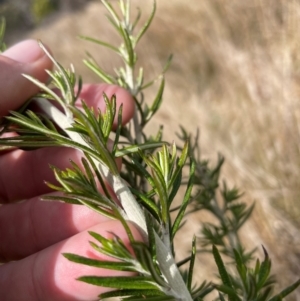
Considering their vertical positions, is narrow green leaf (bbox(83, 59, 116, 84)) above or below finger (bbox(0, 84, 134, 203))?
above

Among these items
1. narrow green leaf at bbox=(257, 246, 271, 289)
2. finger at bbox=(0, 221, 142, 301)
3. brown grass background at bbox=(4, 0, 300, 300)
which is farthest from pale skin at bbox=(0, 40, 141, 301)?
brown grass background at bbox=(4, 0, 300, 300)

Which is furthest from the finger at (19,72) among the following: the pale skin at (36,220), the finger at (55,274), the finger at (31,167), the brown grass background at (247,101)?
the brown grass background at (247,101)

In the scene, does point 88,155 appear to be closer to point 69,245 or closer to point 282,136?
point 69,245

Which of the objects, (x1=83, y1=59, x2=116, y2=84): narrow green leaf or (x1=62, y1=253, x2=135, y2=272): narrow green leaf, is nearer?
(x1=62, y1=253, x2=135, y2=272): narrow green leaf

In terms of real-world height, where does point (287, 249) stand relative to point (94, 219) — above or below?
below

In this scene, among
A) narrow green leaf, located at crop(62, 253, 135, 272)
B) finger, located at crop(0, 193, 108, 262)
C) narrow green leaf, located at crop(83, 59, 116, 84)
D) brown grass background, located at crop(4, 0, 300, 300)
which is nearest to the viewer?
narrow green leaf, located at crop(62, 253, 135, 272)

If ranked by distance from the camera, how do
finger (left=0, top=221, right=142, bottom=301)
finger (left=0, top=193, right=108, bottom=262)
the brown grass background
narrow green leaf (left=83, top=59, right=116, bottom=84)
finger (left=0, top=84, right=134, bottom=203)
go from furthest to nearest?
the brown grass background
finger (left=0, top=84, right=134, bottom=203)
finger (left=0, top=193, right=108, bottom=262)
narrow green leaf (left=83, top=59, right=116, bottom=84)
finger (left=0, top=221, right=142, bottom=301)

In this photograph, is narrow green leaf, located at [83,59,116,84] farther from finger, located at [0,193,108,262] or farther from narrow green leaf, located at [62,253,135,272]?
narrow green leaf, located at [62,253,135,272]

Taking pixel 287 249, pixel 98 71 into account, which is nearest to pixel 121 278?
pixel 98 71
